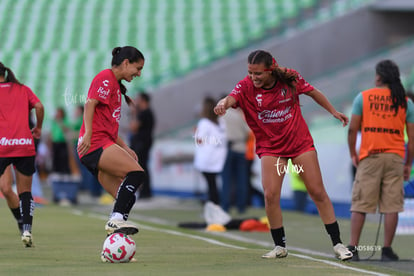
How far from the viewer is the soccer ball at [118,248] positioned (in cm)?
914

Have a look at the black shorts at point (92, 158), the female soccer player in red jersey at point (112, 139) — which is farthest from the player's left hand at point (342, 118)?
the black shorts at point (92, 158)

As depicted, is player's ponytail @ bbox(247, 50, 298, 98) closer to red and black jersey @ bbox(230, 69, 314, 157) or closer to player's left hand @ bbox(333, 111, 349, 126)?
red and black jersey @ bbox(230, 69, 314, 157)

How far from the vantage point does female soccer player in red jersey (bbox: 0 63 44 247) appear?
421 inches

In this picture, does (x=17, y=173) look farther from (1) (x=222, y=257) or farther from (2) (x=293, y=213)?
(2) (x=293, y=213)

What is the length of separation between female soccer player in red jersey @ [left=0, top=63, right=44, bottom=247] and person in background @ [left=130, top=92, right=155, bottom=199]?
31.5ft

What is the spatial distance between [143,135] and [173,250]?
34.2 ft

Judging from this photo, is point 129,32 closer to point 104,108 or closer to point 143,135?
point 143,135

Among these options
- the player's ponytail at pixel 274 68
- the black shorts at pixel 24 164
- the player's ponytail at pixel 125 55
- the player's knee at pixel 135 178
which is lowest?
the player's knee at pixel 135 178

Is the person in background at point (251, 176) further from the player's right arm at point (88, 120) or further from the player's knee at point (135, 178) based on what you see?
the player's right arm at point (88, 120)

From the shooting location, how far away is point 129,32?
33.3 m

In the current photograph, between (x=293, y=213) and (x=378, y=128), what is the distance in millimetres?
7606

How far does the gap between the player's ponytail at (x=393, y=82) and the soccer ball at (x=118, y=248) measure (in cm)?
323

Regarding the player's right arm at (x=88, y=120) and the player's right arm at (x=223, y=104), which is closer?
the player's right arm at (x=223, y=104)

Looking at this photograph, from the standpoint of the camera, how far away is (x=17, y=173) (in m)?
10.9
